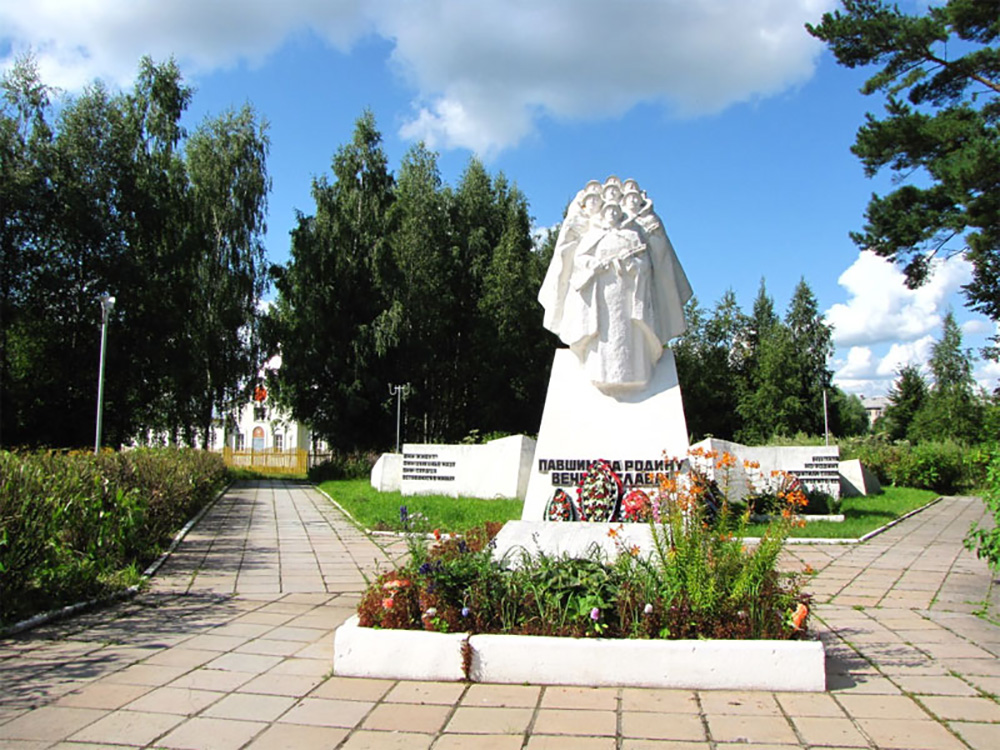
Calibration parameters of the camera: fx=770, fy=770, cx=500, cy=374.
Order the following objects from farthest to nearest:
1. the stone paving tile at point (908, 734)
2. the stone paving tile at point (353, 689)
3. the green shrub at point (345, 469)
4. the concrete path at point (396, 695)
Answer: the green shrub at point (345, 469) < the stone paving tile at point (353, 689) < the concrete path at point (396, 695) < the stone paving tile at point (908, 734)

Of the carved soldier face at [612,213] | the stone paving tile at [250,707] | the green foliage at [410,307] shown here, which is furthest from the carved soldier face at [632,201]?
the green foliage at [410,307]

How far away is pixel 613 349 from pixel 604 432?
1011 millimetres

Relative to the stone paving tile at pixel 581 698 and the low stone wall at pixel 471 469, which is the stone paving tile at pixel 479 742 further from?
the low stone wall at pixel 471 469

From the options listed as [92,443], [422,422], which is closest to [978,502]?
[422,422]

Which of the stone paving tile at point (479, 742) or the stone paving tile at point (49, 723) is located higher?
the stone paving tile at point (49, 723)

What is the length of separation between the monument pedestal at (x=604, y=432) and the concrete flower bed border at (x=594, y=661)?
515 centimetres

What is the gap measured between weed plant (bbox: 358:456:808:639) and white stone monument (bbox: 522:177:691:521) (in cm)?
475

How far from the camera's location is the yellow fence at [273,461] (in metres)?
30.9

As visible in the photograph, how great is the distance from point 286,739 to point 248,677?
969mm

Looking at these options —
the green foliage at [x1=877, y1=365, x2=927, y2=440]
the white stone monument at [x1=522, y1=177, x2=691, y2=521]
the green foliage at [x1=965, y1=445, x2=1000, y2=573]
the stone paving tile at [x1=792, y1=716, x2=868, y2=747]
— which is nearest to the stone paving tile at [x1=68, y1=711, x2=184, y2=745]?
the stone paving tile at [x1=792, y1=716, x2=868, y2=747]

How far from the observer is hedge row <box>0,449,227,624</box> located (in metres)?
5.42

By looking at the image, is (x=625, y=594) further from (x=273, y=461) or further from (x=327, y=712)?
(x=273, y=461)

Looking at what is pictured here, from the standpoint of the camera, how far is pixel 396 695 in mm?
3662

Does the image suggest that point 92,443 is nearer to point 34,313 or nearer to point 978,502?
point 34,313
